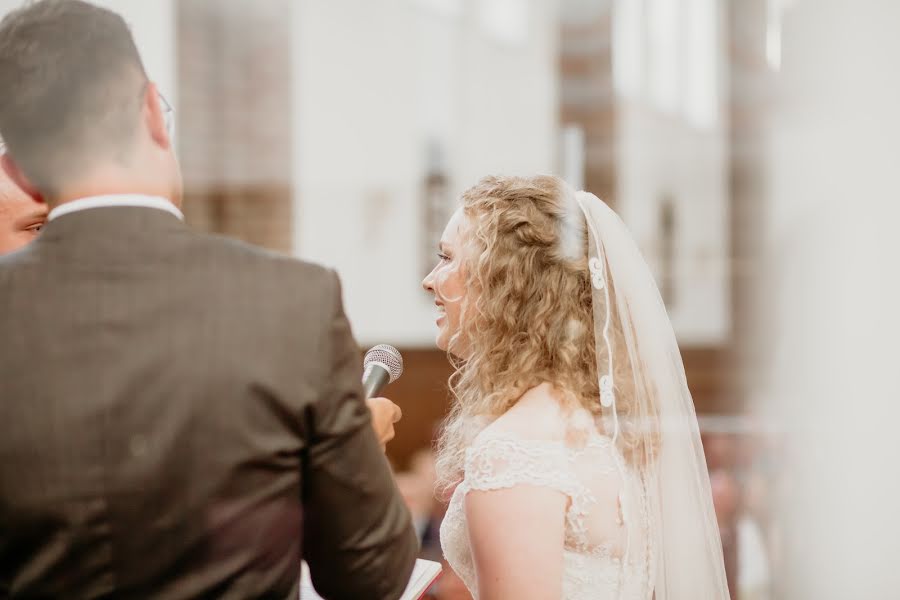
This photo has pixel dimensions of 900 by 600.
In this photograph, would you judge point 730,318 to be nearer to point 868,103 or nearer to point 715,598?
point 868,103

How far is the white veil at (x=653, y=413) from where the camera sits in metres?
1.53

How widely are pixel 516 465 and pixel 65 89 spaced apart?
0.84 metres

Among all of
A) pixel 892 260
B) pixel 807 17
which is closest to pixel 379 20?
pixel 807 17

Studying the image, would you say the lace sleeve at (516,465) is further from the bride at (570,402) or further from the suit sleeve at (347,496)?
the suit sleeve at (347,496)

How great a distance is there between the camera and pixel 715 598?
162cm

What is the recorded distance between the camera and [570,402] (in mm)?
1455

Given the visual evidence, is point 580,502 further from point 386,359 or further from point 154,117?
point 154,117

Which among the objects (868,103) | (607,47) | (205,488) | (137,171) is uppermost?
(607,47)

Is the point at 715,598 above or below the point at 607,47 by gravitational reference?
below

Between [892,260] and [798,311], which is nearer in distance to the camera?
[892,260]

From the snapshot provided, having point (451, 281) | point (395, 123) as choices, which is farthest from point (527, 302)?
point (395, 123)

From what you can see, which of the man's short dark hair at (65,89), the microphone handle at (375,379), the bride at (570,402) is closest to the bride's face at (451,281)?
the bride at (570,402)

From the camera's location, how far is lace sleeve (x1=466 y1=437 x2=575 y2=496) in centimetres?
132

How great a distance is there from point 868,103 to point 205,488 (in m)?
5.98
